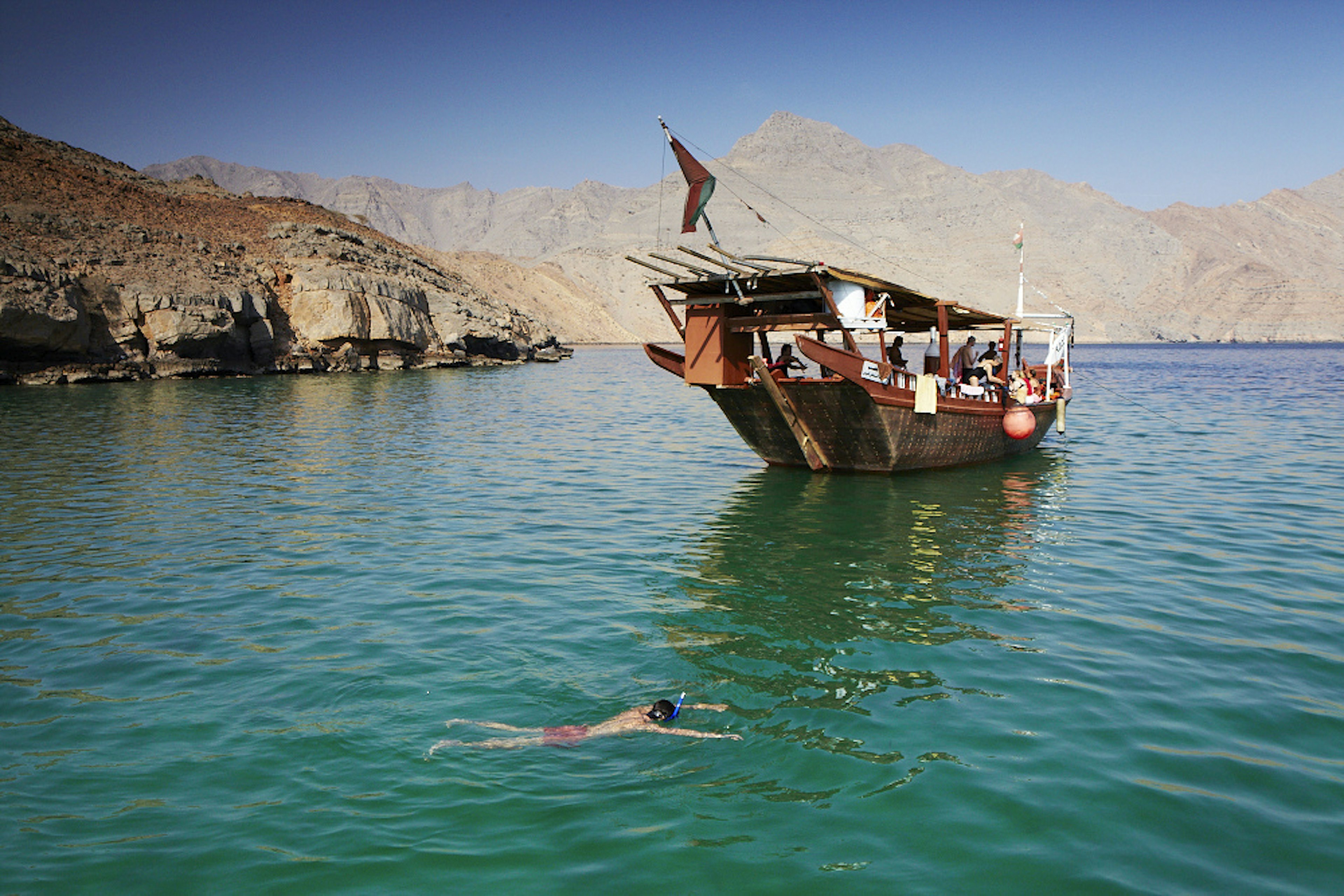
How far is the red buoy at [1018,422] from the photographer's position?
18.1 m

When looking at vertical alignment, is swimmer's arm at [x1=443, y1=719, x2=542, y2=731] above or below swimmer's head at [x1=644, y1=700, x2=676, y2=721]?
below

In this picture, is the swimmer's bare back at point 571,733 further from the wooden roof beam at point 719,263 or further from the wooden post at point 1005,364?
the wooden post at point 1005,364

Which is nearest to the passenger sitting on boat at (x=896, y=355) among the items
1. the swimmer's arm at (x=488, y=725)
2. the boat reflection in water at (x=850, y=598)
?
the boat reflection in water at (x=850, y=598)

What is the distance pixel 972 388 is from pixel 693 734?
44.8ft

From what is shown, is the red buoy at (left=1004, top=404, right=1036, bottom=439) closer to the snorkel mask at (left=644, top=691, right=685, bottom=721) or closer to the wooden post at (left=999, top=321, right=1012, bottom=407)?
the wooden post at (left=999, top=321, right=1012, bottom=407)

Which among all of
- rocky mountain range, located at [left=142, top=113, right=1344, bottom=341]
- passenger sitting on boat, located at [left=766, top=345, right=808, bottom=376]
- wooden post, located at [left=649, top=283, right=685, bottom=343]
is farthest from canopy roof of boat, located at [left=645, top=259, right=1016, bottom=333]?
rocky mountain range, located at [left=142, top=113, right=1344, bottom=341]

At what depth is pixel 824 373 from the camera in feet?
52.4

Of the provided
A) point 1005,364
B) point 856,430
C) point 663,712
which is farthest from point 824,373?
A: point 663,712

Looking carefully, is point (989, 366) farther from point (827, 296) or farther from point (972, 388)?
point (827, 296)

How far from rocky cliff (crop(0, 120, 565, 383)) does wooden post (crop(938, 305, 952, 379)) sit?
118 feet

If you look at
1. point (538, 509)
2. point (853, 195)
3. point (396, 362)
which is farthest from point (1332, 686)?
point (853, 195)

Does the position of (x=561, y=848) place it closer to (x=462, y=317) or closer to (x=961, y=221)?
(x=462, y=317)

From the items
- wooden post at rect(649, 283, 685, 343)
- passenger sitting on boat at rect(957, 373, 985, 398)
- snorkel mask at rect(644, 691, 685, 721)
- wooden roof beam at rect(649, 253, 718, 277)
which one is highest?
wooden roof beam at rect(649, 253, 718, 277)

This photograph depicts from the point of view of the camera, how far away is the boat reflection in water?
21.2 feet
